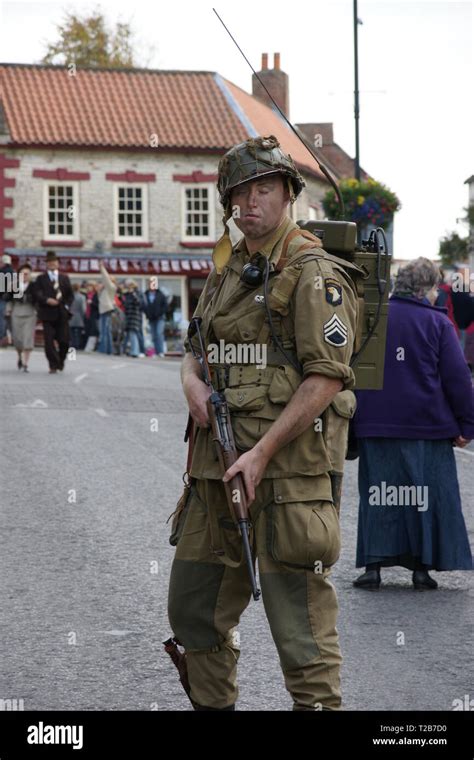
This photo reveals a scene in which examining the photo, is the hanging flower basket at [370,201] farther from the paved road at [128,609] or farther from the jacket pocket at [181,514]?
the jacket pocket at [181,514]

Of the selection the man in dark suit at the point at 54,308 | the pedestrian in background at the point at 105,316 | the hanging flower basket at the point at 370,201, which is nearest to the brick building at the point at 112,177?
the pedestrian in background at the point at 105,316

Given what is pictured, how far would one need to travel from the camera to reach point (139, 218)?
47156mm

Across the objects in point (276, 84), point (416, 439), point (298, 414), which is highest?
point (276, 84)

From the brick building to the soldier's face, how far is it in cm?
Answer: 4141

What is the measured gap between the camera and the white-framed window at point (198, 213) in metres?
47.2

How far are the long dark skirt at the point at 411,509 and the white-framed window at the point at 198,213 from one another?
3977cm

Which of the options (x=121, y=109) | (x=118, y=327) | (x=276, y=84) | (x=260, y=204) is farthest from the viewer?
(x=276, y=84)

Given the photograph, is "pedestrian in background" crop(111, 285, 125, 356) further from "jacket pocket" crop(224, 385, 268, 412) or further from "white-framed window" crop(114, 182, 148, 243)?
"jacket pocket" crop(224, 385, 268, 412)

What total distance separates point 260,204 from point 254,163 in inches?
4.8

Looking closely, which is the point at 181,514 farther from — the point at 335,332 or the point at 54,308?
the point at 54,308


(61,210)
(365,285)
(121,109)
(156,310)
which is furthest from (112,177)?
(365,285)

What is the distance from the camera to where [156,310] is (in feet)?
107
